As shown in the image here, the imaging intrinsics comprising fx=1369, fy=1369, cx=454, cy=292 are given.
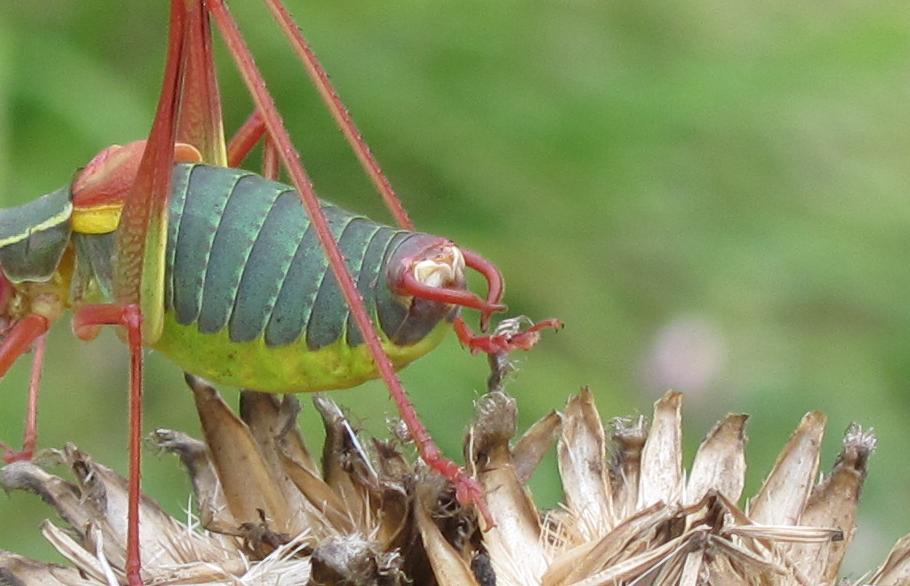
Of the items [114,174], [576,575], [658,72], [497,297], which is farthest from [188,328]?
[658,72]

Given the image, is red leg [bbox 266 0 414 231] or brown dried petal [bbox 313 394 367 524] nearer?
brown dried petal [bbox 313 394 367 524]

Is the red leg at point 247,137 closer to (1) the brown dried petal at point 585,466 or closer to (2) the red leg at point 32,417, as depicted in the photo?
(2) the red leg at point 32,417

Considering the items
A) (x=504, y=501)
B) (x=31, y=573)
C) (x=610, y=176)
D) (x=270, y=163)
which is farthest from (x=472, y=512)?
(x=610, y=176)

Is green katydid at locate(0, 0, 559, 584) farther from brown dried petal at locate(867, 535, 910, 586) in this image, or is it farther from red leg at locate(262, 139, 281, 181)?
brown dried petal at locate(867, 535, 910, 586)

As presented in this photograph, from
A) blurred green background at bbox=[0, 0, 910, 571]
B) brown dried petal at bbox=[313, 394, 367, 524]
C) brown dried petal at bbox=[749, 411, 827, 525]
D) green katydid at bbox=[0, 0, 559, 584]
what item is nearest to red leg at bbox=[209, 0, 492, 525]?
green katydid at bbox=[0, 0, 559, 584]

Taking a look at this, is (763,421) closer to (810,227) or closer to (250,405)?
(810,227)

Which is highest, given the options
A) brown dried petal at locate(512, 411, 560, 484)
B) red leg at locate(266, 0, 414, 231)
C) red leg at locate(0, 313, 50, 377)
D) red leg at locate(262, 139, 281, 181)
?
red leg at locate(266, 0, 414, 231)

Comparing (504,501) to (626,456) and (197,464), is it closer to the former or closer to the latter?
(626,456)

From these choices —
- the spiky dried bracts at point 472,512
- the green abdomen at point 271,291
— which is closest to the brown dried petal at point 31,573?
the spiky dried bracts at point 472,512
